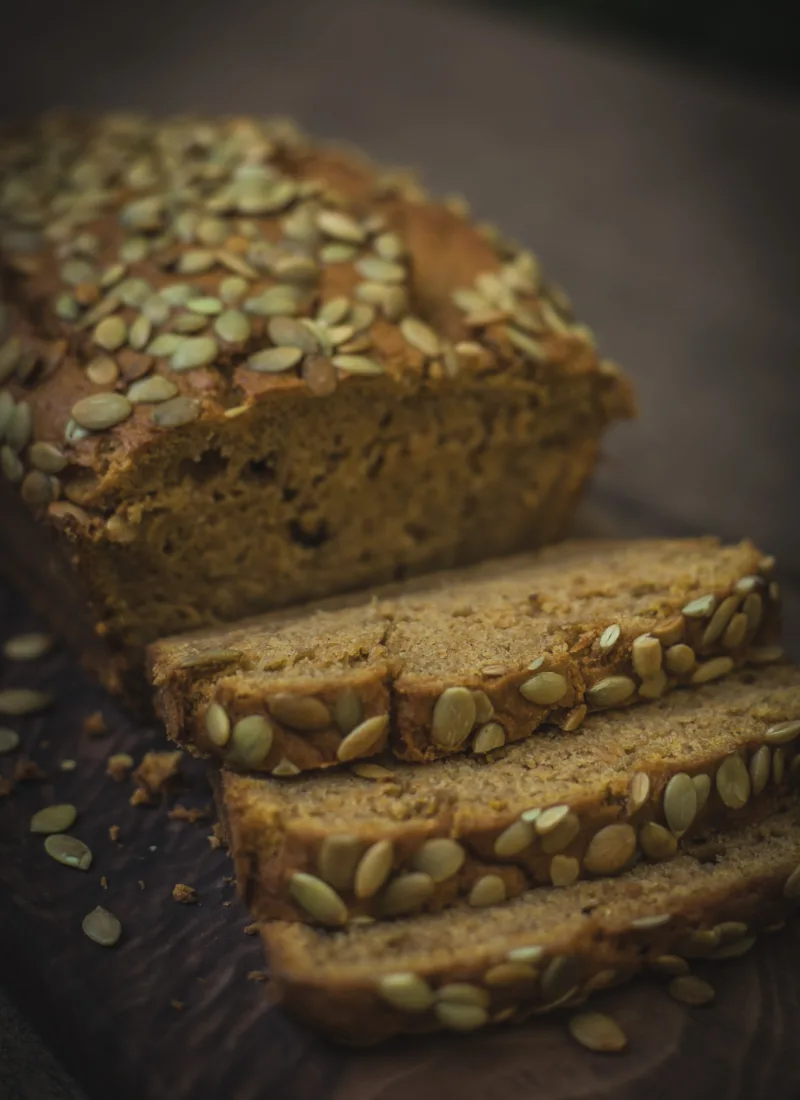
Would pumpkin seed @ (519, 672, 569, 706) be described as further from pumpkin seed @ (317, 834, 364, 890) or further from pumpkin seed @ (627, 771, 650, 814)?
pumpkin seed @ (317, 834, 364, 890)

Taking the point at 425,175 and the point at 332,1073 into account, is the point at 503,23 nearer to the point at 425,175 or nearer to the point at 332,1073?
the point at 425,175

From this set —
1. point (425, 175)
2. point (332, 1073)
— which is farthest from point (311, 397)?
point (425, 175)

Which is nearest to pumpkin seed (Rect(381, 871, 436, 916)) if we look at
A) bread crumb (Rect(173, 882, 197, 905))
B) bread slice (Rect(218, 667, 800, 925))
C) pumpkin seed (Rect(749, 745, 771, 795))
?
bread slice (Rect(218, 667, 800, 925))

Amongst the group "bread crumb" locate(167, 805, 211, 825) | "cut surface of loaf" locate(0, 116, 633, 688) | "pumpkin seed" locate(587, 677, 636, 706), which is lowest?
"bread crumb" locate(167, 805, 211, 825)

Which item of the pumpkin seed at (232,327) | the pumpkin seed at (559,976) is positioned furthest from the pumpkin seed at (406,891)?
the pumpkin seed at (232,327)

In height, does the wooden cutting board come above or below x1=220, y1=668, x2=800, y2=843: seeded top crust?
below

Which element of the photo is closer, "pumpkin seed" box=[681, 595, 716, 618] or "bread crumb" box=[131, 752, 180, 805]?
"pumpkin seed" box=[681, 595, 716, 618]
